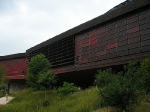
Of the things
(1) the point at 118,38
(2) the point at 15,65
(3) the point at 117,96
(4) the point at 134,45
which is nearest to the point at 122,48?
(1) the point at 118,38

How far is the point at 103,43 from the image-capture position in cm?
1839

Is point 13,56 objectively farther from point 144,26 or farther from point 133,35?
point 144,26

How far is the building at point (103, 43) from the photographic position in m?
15.5

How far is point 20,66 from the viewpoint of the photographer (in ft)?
116

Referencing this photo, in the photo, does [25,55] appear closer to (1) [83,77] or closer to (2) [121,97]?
(1) [83,77]

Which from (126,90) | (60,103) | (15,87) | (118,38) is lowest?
(60,103)

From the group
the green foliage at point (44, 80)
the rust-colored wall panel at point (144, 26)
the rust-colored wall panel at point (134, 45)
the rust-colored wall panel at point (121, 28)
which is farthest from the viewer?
the green foliage at point (44, 80)

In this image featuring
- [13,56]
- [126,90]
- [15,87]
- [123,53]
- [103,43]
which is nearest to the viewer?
[126,90]

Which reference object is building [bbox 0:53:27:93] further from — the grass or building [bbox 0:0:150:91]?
the grass

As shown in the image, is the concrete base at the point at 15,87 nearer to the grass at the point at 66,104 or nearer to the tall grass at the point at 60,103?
the grass at the point at 66,104

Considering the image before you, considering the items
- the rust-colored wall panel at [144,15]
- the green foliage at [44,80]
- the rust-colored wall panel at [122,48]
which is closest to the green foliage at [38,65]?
the green foliage at [44,80]

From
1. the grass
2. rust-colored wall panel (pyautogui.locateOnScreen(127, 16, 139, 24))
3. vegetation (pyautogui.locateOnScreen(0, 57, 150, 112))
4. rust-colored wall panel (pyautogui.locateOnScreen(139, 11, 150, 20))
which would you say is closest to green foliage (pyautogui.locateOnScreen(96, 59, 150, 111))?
vegetation (pyautogui.locateOnScreen(0, 57, 150, 112))

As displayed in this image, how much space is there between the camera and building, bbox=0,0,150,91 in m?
15.5

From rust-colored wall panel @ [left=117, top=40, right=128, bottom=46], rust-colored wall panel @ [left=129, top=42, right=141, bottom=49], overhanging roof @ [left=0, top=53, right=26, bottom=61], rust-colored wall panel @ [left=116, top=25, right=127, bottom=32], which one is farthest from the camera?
overhanging roof @ [left=0, top=53, right=26, bottom=61]
